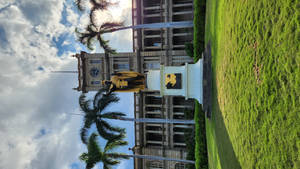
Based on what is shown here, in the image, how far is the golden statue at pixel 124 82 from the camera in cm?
1825

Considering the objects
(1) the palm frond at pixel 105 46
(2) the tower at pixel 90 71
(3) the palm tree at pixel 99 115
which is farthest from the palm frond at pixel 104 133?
(2) the tower at pixel 90 71

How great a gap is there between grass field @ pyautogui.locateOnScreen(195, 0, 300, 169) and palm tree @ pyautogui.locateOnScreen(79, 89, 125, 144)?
47.2 ft

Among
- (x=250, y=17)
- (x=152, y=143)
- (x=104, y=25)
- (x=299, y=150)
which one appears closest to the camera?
(x=299, y=150)

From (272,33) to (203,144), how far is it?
60.1 feet

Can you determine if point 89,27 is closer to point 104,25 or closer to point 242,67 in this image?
point 104,25

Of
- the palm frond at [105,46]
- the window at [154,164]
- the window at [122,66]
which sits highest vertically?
the palm frond at [105,46]

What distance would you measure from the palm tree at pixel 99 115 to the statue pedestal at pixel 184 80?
26.3 feet

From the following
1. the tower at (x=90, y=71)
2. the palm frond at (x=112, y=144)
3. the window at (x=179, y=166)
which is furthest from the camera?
the tower at (x=90, y=71)

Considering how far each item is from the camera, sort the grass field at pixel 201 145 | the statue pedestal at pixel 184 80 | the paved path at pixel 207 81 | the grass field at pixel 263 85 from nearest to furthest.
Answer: the grass field at pixel 263 85, the paved path at pixel 207 81, the statue pedestal at pixel 184 80, the grass field at pixel 201 145

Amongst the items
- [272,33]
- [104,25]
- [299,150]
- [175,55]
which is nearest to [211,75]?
[272,33]

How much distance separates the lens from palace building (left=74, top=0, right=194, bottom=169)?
32.2m

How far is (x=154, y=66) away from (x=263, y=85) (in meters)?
26.6

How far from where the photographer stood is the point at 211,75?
1619cm

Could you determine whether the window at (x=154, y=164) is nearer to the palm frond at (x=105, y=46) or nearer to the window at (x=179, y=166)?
the window at (x=179, y=166)
